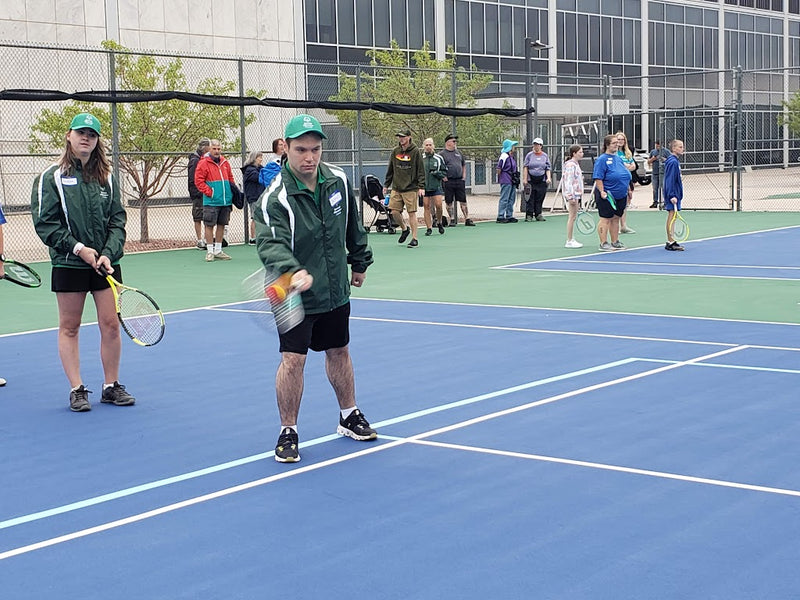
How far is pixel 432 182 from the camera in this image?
2414 cm

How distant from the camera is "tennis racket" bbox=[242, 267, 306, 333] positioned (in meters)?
6.09

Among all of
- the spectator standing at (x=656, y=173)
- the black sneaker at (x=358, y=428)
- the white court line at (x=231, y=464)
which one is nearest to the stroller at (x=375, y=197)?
the spectator standing at (x=656, y=173)

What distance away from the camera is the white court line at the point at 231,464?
18.6ft

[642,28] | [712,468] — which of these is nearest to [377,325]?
[712,468]

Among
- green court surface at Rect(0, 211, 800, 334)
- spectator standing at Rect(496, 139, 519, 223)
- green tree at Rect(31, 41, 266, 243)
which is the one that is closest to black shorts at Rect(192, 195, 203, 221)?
green court surface at Rect(0, 211, 800, 334)

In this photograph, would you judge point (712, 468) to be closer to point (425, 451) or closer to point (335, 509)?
point (425, 451)

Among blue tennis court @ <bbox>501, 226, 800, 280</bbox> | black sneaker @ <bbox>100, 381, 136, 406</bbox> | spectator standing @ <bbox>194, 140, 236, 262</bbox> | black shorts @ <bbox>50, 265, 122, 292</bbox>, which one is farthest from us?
spectator standing @ <bbox>194, 140, 236, 262</bbox>

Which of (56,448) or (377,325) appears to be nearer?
(56,448)

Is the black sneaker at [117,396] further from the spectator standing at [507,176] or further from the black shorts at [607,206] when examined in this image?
the spectator standing at [507,176]

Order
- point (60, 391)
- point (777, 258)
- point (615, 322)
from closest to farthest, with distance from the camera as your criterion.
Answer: point (60, 391), point (615, 322), point (777, 258)

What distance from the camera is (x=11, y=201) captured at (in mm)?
32812

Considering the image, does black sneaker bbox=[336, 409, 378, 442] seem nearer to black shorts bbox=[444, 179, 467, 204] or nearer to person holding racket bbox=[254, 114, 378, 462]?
person holding racket bbox=[254, 114, 378, 462]

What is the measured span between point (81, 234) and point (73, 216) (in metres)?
0.13

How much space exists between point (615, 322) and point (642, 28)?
50.7 metres
